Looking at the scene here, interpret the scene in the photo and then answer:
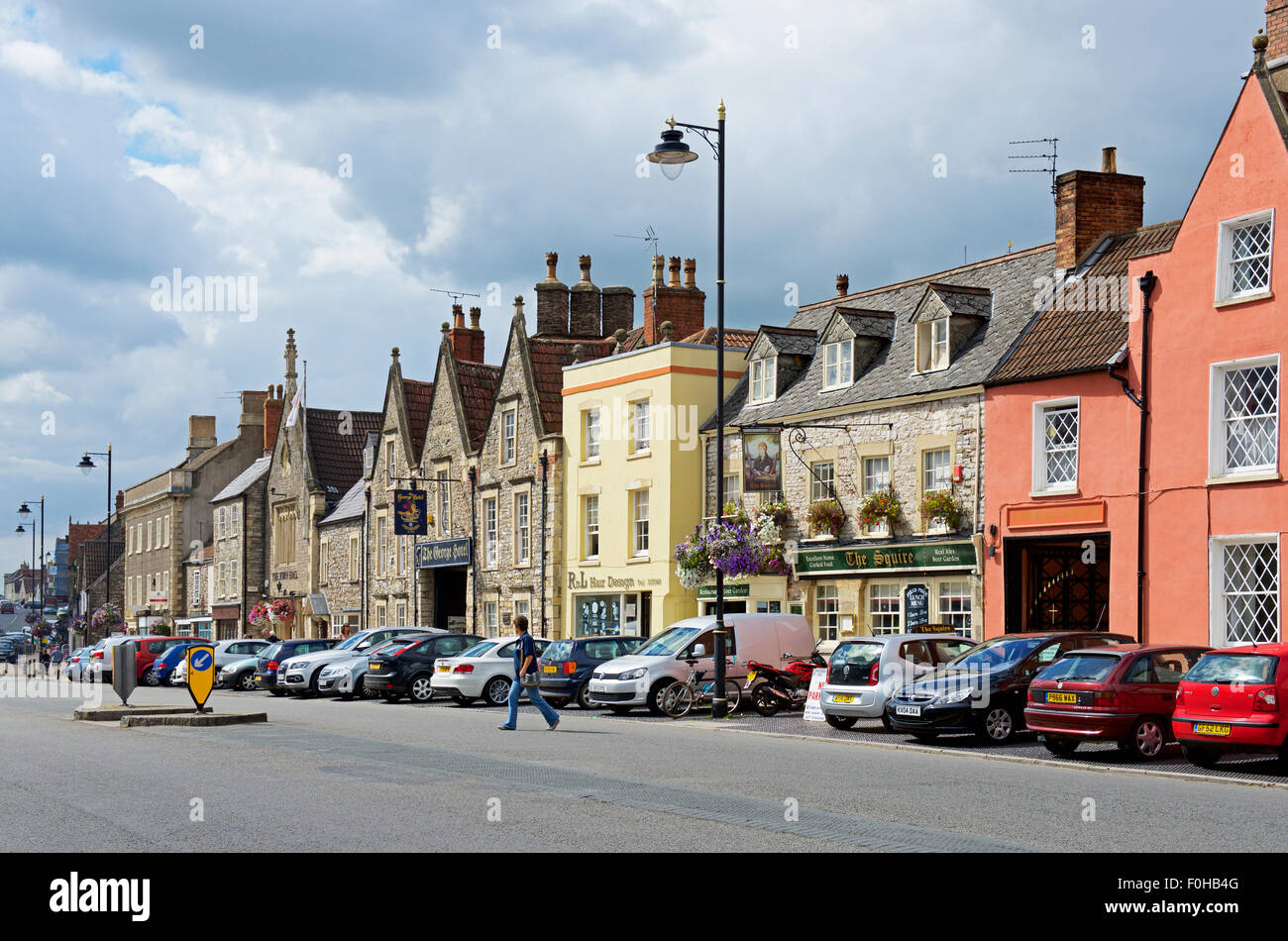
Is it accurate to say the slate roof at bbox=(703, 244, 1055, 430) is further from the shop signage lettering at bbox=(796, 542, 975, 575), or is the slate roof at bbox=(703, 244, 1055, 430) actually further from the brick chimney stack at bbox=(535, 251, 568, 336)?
the brick chimney stack at bbox=(535, 251, 568, 336)

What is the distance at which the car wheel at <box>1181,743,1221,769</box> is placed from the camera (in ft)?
55.9

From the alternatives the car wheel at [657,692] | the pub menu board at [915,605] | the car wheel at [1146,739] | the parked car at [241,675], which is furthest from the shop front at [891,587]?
the parked car at [241,675]

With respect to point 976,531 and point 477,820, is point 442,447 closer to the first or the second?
point 976,531

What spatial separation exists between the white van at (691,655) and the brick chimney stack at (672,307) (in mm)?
17563

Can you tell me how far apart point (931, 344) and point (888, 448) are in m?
2.56

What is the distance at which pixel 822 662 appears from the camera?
86.0 ft

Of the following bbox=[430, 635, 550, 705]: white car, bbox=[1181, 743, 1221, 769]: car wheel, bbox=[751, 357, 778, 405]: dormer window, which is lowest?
bbox=[430, 635, 550, 705]: white car

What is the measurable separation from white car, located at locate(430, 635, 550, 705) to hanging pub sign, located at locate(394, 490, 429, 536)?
20666mm

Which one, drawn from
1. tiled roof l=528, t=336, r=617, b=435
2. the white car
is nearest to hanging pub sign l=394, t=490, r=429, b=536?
tiled roof l=528, t=336, r=617, b=435

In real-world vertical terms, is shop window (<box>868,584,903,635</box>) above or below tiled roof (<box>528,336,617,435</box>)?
below

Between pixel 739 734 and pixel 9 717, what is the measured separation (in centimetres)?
1340

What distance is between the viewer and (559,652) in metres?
29.1

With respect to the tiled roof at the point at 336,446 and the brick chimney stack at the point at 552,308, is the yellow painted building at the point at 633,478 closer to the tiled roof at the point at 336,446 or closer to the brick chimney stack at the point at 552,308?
the brick chimney stack at the point at 552,308

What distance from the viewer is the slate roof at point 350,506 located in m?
59.4
